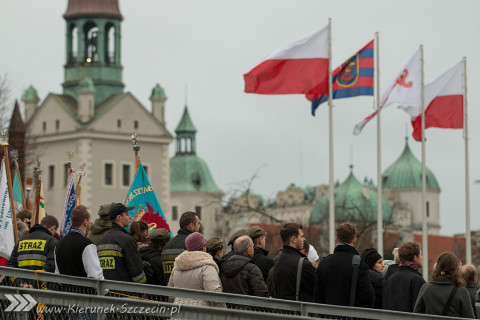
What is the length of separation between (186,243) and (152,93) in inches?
4127

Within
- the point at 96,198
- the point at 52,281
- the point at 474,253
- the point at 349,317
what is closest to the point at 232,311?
the point at 349,317

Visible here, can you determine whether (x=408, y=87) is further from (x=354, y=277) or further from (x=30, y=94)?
(x=30, y=94)

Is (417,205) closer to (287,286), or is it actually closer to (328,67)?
(328,67)

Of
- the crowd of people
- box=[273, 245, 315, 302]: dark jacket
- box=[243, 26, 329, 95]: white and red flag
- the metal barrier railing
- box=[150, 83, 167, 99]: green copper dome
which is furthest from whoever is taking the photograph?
box=[150, 83, 167, 99]: green copper dome

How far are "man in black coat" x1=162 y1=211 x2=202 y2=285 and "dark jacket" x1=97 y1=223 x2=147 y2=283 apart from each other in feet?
2.07

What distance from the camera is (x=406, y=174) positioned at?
192 metres

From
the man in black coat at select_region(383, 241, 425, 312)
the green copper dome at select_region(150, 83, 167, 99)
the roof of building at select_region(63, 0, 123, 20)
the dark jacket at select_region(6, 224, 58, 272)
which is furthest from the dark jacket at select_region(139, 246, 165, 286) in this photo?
the green copper dome at select_region(150, 83, 167, 99)

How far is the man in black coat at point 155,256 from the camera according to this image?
15.1 m

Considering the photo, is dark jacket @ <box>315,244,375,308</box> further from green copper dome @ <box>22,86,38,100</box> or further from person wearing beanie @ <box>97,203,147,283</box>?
green copper dome @ <box>22,86,38,100</box>

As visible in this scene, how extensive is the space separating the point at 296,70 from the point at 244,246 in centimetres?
1695

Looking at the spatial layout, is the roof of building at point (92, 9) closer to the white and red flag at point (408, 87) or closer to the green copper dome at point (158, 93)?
the green copper dome at point (158, 93)

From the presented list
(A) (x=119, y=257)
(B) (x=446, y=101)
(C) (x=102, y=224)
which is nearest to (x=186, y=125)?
(B) (x=446, y=101)

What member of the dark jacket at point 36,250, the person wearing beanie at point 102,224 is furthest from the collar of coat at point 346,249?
the dark jacket at point 36,250

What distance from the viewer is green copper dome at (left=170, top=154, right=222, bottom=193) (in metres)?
154
